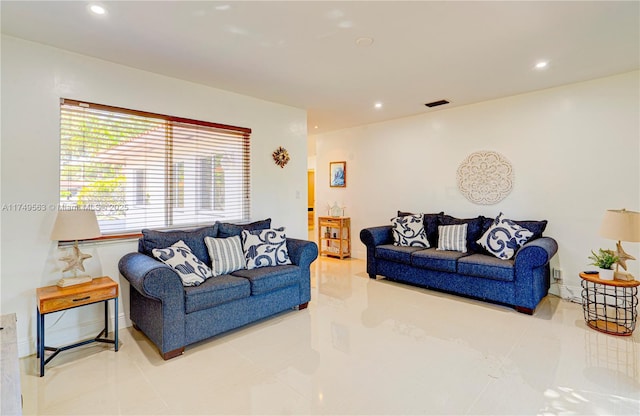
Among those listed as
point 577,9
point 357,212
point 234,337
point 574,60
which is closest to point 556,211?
point 574,60

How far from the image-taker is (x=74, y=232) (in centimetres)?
248

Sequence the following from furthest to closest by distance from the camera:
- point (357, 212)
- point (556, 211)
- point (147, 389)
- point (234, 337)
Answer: point (357, 212) < point (556, 211) < point (234, 337) < point (147, 389)

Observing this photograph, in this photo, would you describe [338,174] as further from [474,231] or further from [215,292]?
[215,292]

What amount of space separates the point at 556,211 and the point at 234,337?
153 inches

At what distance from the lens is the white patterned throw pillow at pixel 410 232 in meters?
4.52

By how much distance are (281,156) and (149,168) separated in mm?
1713

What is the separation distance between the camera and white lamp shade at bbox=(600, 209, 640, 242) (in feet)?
9.03

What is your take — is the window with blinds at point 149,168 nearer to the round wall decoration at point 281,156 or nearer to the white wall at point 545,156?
the round wall decoration at point 281,156

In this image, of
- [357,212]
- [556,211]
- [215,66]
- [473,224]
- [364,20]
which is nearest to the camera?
[364,20]

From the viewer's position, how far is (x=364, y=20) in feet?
7.68

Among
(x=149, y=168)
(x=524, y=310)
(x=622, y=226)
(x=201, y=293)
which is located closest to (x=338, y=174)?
(x=149, y=168)

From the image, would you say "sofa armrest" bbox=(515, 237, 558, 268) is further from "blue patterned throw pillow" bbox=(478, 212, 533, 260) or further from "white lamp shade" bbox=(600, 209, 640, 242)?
"white lamp shade" bbox=(600, 209, 640, 242)

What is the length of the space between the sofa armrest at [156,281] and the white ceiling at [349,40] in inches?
70.4

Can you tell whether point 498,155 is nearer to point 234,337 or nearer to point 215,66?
point 215,66
